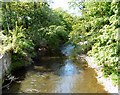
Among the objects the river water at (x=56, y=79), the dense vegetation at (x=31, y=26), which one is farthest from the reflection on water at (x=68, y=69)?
the dense vegetation at (x=31, y=26)

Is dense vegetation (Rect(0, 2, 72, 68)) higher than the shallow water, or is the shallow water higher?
dense vegetation (Rect(0, 2, 72, 68))

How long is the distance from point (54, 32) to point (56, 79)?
895cm

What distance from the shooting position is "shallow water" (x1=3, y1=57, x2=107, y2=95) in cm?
1323

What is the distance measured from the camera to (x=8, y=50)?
1573 centimetres

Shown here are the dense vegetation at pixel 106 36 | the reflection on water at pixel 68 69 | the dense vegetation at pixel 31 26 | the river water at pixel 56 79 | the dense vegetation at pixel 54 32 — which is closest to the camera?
the dense vegetation at pixel 106 36

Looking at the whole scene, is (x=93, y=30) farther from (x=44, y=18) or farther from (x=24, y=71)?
(x=44, y=18)

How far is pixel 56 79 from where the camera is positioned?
600 inches

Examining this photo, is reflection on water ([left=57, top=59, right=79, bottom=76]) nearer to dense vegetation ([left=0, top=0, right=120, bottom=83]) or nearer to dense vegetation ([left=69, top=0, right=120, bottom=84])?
dense vegetation ([left=0, top=0, right=120, bottom=83])

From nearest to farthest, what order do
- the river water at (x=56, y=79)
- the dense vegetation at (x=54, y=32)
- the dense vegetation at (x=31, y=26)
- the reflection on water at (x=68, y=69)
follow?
the dense vegetation at (x=54, y=32) → the river water at (x=56, y=79) → the reflection on water at (x=68, y=69) → the dense vegetation at (x=31, y=26)

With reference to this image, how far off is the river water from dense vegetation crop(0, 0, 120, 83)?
103 cm

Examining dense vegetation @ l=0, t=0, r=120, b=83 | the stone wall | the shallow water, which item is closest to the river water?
the shallow water

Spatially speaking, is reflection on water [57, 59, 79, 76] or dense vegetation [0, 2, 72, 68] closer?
reflection on water [57, 59, 79, 76]

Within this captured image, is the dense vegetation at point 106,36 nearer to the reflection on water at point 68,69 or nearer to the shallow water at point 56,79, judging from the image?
the shallow water at point 56,79

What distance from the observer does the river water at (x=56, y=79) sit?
521 inches
